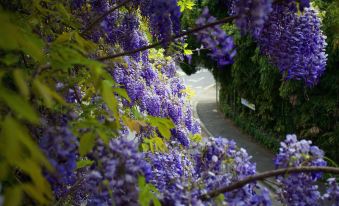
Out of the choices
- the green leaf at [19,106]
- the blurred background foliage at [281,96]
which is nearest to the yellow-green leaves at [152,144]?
the green leaf at [19,106]

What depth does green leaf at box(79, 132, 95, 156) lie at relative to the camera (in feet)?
4.51

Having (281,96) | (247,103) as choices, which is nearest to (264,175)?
(281,96)

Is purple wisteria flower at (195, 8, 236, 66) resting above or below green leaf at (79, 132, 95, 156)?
above

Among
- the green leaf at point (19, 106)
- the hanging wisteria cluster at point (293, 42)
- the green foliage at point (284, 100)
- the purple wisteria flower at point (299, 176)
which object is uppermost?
the green leaf at point (19, 106)

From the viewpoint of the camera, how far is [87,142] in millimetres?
1394

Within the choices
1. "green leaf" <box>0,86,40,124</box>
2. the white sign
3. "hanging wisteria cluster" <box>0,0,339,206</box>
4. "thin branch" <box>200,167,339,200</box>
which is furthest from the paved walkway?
"green leaf" <box>0,86,40,124</box>

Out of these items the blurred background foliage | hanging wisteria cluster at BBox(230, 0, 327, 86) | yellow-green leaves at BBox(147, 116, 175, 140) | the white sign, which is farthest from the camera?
the white sign

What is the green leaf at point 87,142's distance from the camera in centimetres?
138

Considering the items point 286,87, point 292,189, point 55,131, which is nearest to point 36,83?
point 55,131

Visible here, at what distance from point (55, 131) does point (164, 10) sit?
2.99ft

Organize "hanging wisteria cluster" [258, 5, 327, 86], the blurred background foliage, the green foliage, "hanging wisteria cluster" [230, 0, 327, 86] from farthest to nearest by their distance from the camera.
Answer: the green foliage
the blurred background foliage
"hanging wisteria cluster" [258, 5, 327, 86]
"hanging wisteria cluster" [230, 0, 327, 86]

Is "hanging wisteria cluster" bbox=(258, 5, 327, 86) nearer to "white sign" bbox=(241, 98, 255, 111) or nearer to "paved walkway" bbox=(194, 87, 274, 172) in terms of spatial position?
"paved walkway" bbox=(194, 87, 274, 172)

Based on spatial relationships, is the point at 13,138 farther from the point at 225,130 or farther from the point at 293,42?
the point at 225,130

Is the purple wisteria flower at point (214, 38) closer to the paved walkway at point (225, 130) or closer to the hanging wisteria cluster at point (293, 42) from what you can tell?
the hanging wisteria cluster at point (293, 42)
